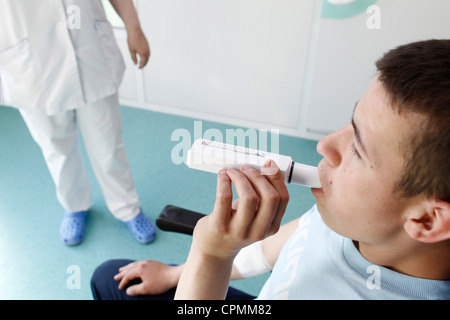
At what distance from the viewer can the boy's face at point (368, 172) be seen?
0.55 m

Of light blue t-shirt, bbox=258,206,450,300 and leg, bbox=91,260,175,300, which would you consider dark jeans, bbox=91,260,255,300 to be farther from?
light blue t-shirt, bbox=258,206,450,300

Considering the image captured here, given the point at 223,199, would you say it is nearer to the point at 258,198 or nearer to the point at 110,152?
the point at 258,198

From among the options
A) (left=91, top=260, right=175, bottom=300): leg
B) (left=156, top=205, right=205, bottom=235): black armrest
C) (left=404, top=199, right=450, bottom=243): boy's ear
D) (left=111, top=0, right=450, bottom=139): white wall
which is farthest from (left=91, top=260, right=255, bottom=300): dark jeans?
(left=111, top=0, right=450, bottom=139): white wall

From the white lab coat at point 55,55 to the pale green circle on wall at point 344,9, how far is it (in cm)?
111

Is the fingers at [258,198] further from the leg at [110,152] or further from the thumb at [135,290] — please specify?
the leg at [110,152]

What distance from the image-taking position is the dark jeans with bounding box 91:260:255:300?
3.03 feet

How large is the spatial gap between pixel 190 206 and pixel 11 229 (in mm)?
828

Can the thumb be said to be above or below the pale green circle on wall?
below

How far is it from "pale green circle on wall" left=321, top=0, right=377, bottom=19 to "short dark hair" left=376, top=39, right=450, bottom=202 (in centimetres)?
144

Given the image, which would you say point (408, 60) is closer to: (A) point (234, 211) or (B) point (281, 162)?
(B) point (281, 162)

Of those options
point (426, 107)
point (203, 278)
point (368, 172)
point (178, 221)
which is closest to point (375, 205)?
point (368, 172)

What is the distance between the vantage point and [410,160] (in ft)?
1.77

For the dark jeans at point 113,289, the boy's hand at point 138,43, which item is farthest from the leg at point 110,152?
the dark jeans at point 113,289

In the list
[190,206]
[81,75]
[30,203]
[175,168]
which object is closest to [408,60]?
[81,75]
